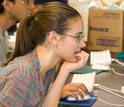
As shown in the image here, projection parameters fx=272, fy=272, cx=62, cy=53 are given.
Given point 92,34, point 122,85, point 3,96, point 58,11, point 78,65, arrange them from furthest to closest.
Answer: point 92,34
point 122,85
point 78,65
point 58,11
point 3,96

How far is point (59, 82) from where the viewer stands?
4.31 ft

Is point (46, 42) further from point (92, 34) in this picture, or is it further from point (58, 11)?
point (92, 34)

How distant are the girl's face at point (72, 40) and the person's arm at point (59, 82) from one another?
0.10 metres

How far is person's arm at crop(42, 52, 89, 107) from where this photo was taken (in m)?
1.31

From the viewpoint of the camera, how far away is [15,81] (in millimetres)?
1059

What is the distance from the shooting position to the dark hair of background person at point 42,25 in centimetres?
118

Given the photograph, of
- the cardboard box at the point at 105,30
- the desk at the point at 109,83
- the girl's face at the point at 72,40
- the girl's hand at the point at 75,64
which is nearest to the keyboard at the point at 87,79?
the desk at the point at 109,83

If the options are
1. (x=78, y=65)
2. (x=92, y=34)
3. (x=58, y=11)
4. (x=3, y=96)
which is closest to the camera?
(x=3, y=96)

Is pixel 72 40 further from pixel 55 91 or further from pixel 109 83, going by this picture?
pixel 109 83

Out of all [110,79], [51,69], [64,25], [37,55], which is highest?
[64,25]

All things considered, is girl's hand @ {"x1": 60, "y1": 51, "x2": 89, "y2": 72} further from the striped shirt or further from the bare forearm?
the striped shirt

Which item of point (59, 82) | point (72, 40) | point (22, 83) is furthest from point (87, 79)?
point (22, 83)

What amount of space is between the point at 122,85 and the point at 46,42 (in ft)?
1.74

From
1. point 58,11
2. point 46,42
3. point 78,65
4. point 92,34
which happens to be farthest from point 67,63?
point 92,34
